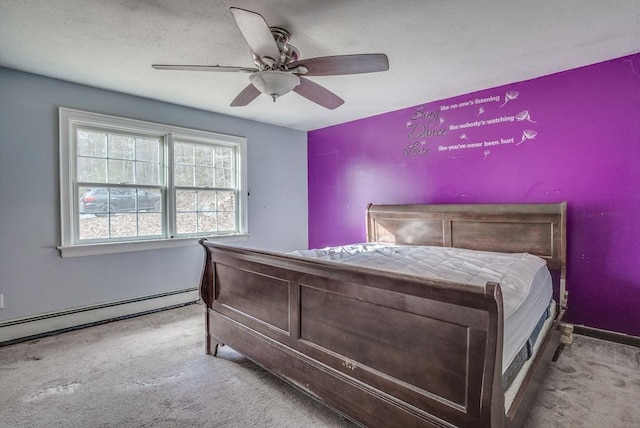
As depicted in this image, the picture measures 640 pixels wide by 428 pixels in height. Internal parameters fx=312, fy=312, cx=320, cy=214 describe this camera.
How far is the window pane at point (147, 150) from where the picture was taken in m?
3.45

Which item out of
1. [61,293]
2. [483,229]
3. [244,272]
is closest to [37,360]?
[61,293]

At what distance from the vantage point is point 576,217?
2.74 meters

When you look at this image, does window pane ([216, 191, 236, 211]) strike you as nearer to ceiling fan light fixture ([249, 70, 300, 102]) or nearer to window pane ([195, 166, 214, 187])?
window pane ([195, 166, 214, 187])

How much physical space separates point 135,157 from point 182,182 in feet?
1.80

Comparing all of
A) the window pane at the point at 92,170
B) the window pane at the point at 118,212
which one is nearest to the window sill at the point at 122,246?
the window pane at the point at 118,212

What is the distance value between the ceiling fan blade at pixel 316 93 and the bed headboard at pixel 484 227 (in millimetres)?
1650

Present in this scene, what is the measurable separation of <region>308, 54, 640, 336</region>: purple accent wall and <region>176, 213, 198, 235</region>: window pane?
247cm

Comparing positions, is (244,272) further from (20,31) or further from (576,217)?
(576,217)

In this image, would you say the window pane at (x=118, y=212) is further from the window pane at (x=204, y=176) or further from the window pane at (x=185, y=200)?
the window pane at (x=204, y=176)

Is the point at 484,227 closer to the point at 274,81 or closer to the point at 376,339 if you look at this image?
the point at 376,339

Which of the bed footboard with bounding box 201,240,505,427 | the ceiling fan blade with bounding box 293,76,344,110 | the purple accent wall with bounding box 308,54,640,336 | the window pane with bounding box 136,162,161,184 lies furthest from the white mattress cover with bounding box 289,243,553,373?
the window pane with bounding box 136,162,161,184

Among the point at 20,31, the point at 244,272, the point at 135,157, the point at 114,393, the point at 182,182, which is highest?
the point at 20,31

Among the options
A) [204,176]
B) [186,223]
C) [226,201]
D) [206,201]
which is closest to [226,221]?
[226,201]

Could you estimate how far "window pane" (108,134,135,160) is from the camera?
3262 mm
